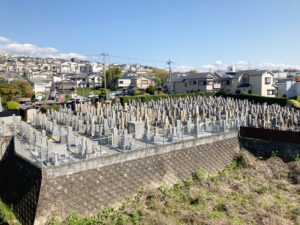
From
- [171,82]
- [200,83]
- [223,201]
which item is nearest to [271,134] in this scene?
[223,201]

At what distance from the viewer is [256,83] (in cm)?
4016

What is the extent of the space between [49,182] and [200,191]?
652 centimetres

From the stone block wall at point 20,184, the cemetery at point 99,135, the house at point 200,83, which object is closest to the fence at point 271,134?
the cemetery at point 99,135

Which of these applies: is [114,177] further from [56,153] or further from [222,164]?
[222,164]

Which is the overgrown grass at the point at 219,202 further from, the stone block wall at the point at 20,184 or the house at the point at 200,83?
the house at the point at 200,83

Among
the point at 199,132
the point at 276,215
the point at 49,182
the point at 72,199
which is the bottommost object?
the point at 276,215

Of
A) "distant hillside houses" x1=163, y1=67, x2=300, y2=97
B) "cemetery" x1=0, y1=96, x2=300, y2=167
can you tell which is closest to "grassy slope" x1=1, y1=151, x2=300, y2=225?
"cemetery" x1=0, y1=96, x2=300, y2=167

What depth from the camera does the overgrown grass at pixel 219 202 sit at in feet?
30.7

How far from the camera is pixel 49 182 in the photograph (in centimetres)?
876

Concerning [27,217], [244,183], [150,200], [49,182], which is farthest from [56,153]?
[244,183]

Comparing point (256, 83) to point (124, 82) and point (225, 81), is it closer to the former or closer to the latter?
point (225, 81)

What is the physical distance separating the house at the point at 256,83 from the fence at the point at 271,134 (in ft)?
86.7

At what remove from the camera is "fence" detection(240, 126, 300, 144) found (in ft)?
45.8

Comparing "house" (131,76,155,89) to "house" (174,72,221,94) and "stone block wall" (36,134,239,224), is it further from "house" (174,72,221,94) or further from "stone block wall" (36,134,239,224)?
"stone block wall" (36,134,239,224)
